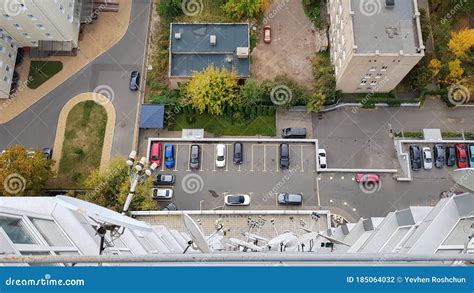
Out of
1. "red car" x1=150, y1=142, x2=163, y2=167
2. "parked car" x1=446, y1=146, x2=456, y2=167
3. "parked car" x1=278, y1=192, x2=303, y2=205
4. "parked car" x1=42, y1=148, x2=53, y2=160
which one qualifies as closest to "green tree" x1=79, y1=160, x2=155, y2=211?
"red car" x1=150, y1=142, x2=163, y2=167

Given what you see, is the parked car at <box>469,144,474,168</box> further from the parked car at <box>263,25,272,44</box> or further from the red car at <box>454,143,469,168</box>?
the parked car at <box>263,25,272,44</box>

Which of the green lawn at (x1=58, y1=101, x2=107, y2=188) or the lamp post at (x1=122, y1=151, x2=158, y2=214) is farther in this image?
the green lawn at (x1=58, y1=101, x2=107, y2=188)

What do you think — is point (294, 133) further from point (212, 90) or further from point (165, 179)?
point (165, 179)

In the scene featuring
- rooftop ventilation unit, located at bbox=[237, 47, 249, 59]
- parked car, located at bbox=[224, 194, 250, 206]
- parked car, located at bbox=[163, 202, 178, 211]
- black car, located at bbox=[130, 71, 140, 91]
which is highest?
rooftop ventilation unit, located at bbox=[237, 47, 249, 59]

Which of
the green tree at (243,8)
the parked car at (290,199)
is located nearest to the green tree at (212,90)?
the green tree at (243,8)

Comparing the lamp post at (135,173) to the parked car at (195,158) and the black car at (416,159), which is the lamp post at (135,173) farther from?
the black car at (416,159)

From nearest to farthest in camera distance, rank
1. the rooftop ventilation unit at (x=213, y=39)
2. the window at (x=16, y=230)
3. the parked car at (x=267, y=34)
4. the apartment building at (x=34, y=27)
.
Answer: the window at (x=16, y=230)
the apartment building at (x=34, y=27)
the rooftop ventilation unit at (x=213, y=39)
the parked car at (x=267, y=34)

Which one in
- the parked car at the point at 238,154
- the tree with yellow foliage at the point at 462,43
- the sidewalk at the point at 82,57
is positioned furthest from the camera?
the sidewalk at the point at 82,57
